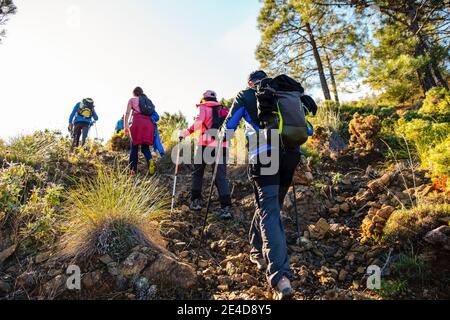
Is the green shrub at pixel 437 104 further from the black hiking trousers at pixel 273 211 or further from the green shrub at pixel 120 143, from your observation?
the green shrub at pixel 120 143

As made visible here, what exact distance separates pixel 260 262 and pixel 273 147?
1293mm

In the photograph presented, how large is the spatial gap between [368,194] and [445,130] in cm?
201

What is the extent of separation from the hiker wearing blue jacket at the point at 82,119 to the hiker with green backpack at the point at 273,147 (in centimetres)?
653

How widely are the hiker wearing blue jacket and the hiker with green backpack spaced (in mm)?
6526

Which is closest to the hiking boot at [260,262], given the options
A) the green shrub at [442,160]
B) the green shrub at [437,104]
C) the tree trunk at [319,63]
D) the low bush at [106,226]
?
the low bush at [106,226]

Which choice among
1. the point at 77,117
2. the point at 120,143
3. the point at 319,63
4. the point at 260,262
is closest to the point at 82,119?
the point at 77,117

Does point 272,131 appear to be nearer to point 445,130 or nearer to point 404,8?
point 445,130

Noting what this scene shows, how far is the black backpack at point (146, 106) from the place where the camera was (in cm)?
707

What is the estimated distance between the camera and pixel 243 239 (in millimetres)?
4875

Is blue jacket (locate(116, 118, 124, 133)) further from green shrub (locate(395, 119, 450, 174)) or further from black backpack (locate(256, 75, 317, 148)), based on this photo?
black backpack (locate(256, 75, 317, 148))
